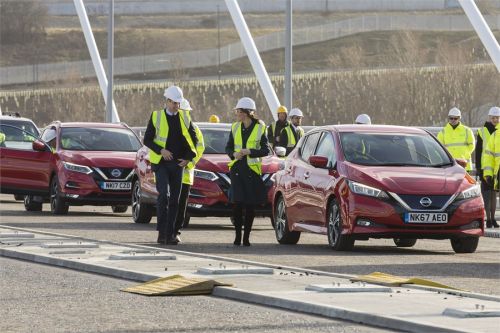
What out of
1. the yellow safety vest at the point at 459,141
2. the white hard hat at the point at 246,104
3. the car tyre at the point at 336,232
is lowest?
the car tyre at the point at 336,232

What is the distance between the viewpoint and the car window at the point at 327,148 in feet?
64.5

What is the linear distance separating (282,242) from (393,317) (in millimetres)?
9890

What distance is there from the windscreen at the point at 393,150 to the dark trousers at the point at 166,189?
81.9 inches

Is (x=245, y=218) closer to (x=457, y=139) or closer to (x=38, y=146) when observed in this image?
(x=457, y=139)

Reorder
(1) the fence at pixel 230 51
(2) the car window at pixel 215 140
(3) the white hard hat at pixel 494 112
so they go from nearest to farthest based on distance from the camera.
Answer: (2) the car window at pixel 215 140 → (3) the white hard hat at pixel 494 112 → (1) the fence at pixel 230 51

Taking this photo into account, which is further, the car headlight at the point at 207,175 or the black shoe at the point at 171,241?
the car headlight at the point at 207,175

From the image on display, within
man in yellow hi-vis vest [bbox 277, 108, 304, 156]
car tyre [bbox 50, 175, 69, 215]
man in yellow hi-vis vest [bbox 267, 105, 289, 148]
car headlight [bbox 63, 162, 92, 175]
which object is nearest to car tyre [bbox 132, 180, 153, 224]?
car headlight [bbox 63, 162, 92, 175]

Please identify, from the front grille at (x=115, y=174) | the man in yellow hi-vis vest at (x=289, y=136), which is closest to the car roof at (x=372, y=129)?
the front grille at (x=115, y=174)

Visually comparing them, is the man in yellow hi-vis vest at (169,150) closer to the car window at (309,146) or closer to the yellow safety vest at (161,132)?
the yellow safety vest at (161,132)

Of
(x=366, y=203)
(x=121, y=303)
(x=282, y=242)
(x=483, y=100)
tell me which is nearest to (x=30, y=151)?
(x=282, y=242)

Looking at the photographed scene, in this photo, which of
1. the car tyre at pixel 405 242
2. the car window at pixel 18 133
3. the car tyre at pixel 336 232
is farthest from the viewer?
the car window at pixel 18 133

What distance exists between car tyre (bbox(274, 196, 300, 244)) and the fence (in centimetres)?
11053

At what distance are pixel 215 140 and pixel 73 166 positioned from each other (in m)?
3.60

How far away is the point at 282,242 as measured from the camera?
20641mm
